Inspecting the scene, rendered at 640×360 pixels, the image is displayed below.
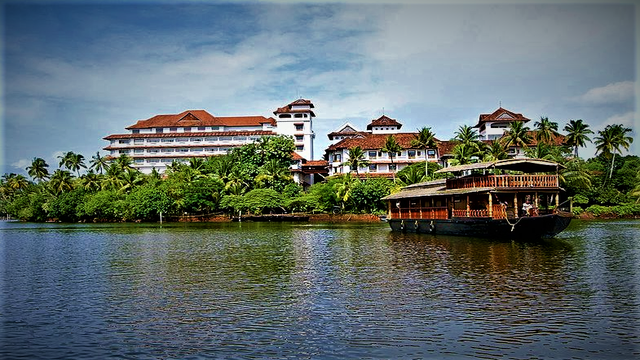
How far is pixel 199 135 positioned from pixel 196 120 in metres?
3.25

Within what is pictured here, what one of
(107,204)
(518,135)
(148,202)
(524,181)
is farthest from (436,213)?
(107,204)

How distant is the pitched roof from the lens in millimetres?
95825

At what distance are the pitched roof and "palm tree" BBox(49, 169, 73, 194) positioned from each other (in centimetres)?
1752

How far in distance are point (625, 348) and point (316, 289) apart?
27.9 feet

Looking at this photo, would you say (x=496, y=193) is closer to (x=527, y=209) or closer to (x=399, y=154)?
(x=527, y=209)

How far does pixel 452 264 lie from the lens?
2042 cm

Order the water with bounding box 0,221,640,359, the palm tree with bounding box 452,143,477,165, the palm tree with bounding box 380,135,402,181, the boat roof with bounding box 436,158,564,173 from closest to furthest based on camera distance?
the water with bounding box 0,221,640,359, the boat roof with bounding box 436,158,564,173, the palm tree with bounding box 452,143,477,165, the palm tree with bounding box 380,135,402,181

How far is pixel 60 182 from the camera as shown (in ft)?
272

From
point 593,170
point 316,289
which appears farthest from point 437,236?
point 593,170

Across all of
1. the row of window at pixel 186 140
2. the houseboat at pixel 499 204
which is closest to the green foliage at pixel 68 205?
the row of window at pixel 186 140

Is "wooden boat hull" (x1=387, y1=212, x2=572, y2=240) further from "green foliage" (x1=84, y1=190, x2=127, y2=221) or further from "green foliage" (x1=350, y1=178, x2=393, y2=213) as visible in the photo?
"green foliage" (x1=84, y1=190, x2=127, y2=221)

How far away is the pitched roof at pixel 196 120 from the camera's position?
95825 millimetres

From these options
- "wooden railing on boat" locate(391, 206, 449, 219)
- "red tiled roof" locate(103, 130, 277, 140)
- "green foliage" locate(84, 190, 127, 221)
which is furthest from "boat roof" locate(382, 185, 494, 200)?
"red tiled roof" locate(103, 130, 277, 140)

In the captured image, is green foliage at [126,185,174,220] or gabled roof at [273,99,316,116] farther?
gabled roof at [273,99,316,116]
